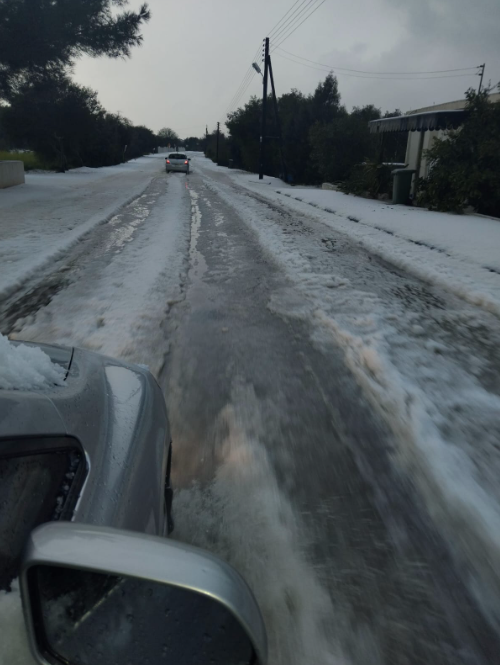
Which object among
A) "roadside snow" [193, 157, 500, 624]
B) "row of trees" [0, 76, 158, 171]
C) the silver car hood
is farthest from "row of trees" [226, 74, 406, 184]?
the silver car hood

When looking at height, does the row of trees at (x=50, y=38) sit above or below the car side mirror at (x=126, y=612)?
above

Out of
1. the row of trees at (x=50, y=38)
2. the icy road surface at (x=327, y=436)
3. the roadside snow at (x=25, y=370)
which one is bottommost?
the icy road surface at (x=327, y=436)

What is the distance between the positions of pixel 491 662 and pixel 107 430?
58.8 inches

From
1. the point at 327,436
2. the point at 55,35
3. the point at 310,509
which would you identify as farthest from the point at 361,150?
the point at 310,509

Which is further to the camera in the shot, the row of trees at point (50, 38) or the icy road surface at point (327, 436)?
the row of trees at point (50, 38)

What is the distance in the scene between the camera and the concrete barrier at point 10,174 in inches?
814

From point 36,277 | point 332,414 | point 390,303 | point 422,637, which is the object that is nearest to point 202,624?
point 422,637

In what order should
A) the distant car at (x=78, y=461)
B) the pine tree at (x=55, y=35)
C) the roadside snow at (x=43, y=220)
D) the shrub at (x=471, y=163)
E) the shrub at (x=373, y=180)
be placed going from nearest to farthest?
1. the distant car at (x=78, y=461)
2. the roadside snow at (x=43, y=220)
3. the shrub at (x=471, y=163)
4. the pine tree at (x=55, y=35)
5. the shrub at (x=373, y=180)

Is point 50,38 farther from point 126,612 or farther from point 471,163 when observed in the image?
point 126,612

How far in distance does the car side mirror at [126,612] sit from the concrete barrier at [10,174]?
2251 cm

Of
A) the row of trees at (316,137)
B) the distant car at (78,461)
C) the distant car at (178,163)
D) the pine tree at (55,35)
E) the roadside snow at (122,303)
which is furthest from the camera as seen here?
the distant car at (178,163)

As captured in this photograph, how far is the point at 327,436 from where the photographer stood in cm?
322

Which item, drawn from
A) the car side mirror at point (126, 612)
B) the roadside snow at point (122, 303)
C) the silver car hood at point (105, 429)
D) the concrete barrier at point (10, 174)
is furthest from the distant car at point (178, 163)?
the car side mirror at point (126, 612)

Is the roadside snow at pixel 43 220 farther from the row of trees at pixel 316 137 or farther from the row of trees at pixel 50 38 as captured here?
the row of trees at pixel 316 137
